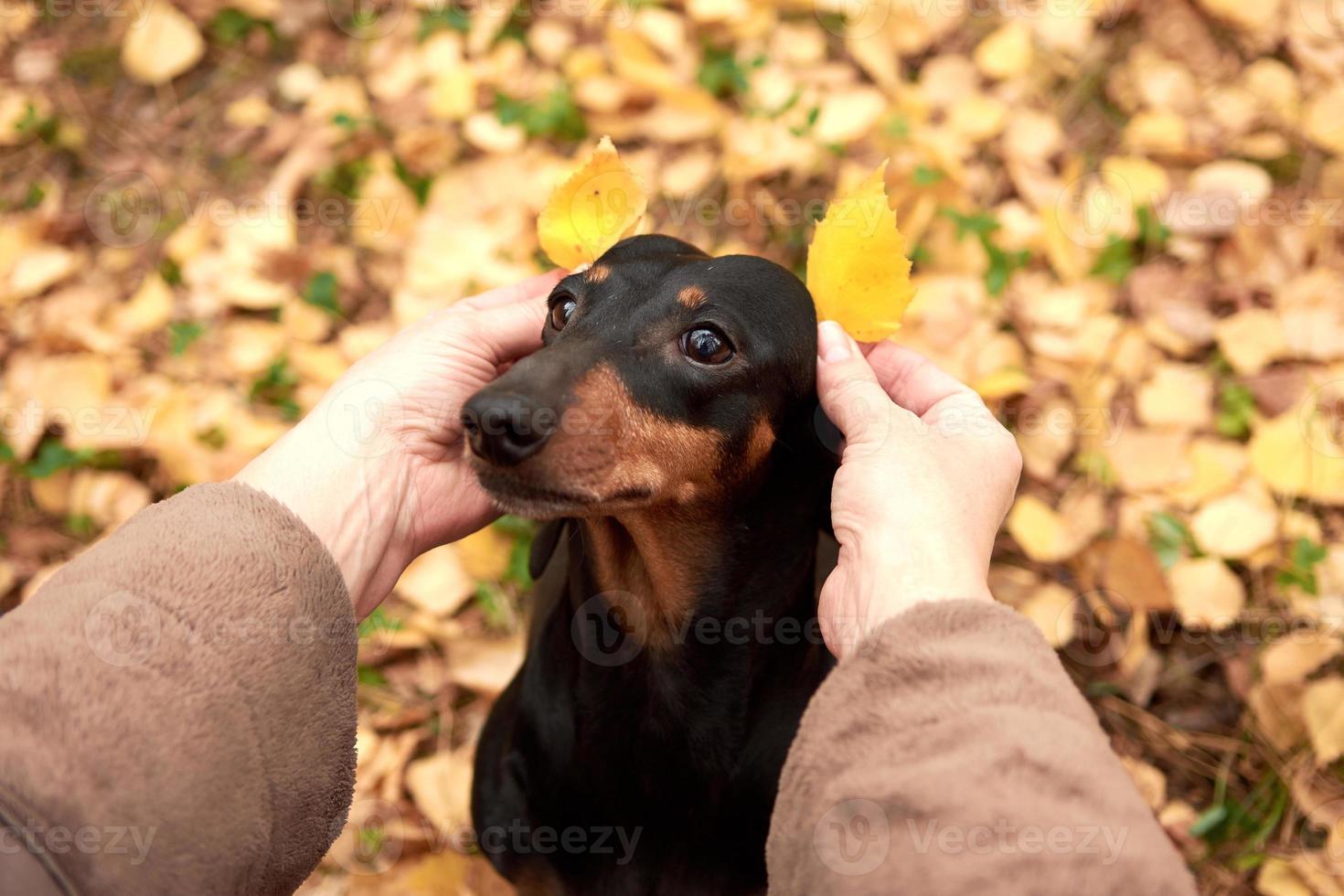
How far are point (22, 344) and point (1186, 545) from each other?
13.5 ft

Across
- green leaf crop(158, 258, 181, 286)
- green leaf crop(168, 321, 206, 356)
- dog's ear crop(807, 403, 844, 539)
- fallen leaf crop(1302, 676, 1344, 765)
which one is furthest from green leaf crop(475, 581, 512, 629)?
fallen leaf crop(1302, 676, 1344, 765)

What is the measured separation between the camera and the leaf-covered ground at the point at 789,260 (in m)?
3.18

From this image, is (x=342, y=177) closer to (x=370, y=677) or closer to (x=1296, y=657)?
(x=370, y=677)

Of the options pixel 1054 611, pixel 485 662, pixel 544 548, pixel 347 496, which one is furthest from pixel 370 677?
pixel 1054 611

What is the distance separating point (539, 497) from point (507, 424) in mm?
177

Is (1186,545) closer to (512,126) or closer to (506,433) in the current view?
(506,433)

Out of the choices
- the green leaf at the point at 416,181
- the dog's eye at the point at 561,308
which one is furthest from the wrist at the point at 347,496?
the green leaf at the point at 416,181

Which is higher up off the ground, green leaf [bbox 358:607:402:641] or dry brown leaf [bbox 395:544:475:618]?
dry brown leaf [bbox 395:544:475:618]

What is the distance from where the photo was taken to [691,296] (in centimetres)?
218

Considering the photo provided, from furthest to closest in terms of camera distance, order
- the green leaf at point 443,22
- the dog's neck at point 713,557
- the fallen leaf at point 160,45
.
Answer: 1. the fallen leaf at point 160,45
2. the green leaf at point 443,22
3. the dog's neck at point 713,557

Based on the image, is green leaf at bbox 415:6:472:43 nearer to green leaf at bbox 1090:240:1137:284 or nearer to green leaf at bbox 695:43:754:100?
green leaf at bbox 695:43:754:100

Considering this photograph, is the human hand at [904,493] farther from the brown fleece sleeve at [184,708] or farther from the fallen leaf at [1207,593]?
the fallen leaf at [1207,593]

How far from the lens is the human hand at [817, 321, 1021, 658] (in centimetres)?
176

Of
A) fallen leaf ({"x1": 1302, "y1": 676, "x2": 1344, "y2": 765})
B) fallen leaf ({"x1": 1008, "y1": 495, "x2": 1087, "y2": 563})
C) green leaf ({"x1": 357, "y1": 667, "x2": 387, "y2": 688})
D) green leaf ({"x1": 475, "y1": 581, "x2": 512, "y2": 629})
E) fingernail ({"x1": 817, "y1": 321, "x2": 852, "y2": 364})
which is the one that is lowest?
green leaf ({"x1": 357, "y1": 667, "x2": 387, "y2": 688})
